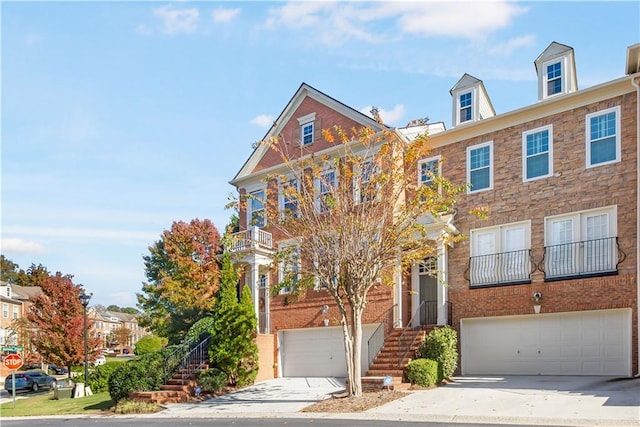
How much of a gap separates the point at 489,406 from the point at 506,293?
18.9 ft

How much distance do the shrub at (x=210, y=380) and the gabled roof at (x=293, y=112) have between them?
8.34 metres

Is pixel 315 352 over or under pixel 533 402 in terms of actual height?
under

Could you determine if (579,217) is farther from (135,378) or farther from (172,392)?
(135,378)

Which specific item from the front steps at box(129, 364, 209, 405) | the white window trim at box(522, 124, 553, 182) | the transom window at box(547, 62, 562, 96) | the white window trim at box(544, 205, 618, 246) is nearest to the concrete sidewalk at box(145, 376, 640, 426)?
the front steps at box(129, 364, 209, 405)

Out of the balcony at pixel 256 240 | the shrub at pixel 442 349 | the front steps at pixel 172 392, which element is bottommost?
the front steps at pixel 172 392

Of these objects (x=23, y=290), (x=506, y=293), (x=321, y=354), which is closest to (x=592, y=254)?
(x=506, y=293)

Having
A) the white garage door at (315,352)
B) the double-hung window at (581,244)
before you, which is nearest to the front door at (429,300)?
the white garage door at (315,352)

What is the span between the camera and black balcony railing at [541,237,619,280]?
663 inches

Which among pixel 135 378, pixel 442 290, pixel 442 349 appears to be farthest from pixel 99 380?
pixel 442 349

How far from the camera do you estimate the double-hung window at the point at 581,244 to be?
1697cm

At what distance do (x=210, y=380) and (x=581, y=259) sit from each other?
11780 millimetres

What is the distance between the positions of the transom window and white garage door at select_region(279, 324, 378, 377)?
10.0 meters

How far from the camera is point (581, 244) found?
17438 mm

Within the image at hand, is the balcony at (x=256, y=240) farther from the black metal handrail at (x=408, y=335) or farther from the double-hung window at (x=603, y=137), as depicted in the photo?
the double-hung window at (x=603, y=137)
